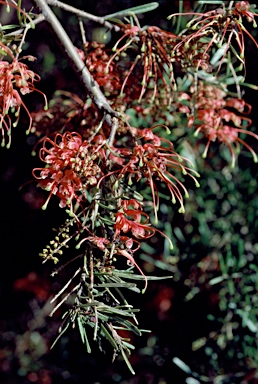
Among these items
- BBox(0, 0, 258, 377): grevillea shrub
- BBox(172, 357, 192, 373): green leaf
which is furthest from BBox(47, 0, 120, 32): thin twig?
BBox(172, 357, 192, 373): green leaf

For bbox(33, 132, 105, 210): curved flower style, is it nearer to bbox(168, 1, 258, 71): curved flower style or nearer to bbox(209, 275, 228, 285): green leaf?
bbox(168, 1, 258, 71): curved flower style

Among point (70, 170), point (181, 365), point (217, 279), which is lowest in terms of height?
point (181, 365)

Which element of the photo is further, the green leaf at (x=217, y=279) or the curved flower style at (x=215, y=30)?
the green leaf at (x=217, y=279)

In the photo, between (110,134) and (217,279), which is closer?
(110,134)

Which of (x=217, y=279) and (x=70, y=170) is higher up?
(x=70, y=170)

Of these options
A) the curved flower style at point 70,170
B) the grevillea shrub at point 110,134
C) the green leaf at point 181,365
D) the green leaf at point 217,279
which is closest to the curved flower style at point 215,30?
the grevillea shrub at point 110,134

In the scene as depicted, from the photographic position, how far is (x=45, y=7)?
1.79 ft

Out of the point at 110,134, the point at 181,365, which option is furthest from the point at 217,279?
the point at 110,134

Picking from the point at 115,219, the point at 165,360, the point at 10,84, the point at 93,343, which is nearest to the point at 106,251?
the point at 115,219

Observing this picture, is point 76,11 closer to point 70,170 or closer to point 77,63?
point 77,63

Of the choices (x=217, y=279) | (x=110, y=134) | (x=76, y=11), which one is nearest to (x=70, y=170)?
(x=110, y=134)

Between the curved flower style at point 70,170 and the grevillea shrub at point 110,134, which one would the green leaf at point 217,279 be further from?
the curved flower style at point 70,170

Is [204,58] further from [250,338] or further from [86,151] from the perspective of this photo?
[250,338]

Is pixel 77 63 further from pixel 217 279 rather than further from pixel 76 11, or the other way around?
pixel 217 279
